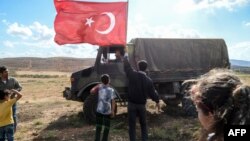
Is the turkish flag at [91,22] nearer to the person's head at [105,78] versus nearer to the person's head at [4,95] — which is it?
the person's head at [105,78]

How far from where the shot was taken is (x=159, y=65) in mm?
12641

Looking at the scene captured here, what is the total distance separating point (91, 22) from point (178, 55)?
13.0 ft

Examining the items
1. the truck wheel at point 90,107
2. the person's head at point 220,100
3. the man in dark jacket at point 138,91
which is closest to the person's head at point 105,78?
the man in dark jacket at point 138,91

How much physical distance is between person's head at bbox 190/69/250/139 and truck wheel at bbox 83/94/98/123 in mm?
9722

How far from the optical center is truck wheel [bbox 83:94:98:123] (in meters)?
11.5

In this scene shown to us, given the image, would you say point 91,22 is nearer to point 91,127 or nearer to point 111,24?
point 111,24

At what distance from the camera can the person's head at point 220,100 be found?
160 cm

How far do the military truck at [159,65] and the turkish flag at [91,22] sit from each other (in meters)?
1.45

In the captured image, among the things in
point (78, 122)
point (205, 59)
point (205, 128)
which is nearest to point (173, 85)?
point (205, 59)

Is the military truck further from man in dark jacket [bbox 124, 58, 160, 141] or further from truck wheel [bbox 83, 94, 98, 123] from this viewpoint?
Result: man in dark jacket [bbox 124, 58, 160, 141]

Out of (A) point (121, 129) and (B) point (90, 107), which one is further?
(B) point (90, 107)

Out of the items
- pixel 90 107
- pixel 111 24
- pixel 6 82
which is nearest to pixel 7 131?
pixel 6 82

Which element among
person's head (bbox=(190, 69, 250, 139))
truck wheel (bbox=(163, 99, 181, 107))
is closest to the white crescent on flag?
truck wheel (bbox=(163, 99, 181, 107))

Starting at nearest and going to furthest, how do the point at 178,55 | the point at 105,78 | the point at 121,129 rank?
the point at 105,78, the point at 121,129, the point at 178,55
